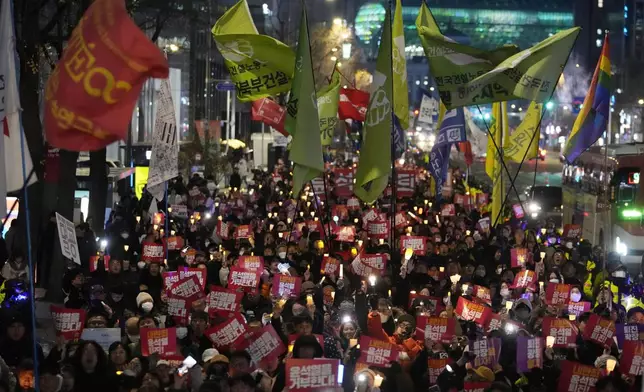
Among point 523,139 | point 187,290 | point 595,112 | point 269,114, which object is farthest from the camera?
point 269,114

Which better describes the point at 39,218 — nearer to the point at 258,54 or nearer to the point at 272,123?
Answer: the point at 258,54

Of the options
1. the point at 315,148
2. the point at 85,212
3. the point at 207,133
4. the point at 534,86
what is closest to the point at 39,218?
the point at 315,148

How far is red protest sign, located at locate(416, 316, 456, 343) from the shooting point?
36.9 feet

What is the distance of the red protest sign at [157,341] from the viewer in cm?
1014

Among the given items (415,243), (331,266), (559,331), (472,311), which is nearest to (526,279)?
(331,266)

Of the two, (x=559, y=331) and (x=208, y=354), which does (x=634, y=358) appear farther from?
(x=208, y=354)

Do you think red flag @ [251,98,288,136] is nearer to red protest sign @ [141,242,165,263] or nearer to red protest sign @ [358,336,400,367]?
red protest sign @ [141,242,165,263]

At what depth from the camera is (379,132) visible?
15234 mm

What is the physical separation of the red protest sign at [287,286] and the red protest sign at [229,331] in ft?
10.7

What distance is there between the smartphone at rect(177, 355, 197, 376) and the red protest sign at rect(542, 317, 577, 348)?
11.3ft

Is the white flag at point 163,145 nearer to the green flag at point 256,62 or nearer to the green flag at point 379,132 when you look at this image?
the green flag at point 256,62

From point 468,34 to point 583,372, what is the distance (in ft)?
617

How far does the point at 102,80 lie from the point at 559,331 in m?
5.09

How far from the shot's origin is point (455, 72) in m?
15.7
